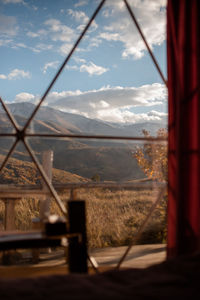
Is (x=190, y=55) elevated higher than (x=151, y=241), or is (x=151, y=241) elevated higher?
(x=190, y=55)

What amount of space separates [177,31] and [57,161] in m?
37.3

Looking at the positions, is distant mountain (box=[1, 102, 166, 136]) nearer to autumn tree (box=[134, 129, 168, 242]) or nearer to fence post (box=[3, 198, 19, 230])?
autumn tree (box=[134, 129, 168, 242])

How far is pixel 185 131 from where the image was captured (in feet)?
8.25

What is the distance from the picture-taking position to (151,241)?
524cm

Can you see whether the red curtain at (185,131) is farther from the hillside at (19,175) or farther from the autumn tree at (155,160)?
the hillside at (19,175)

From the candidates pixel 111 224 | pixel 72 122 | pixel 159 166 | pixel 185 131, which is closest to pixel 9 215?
pixel 111 224

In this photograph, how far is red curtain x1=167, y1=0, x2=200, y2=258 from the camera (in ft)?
7.88

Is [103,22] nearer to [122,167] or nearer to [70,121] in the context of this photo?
[122,167]

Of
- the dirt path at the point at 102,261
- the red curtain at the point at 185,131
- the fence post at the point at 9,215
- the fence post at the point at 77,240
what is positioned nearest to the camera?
the fence post at the point at 77,240

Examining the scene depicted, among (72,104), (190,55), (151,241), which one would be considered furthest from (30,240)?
(72,104)

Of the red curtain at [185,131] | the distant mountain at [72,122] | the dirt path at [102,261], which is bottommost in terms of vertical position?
the dirt path at [102,261]

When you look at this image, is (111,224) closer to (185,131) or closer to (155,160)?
(155,160)

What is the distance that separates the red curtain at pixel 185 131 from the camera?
2.40m

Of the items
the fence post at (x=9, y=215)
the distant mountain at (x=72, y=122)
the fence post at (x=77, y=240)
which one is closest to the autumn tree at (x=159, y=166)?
the fence post at (x=9, y=215)
